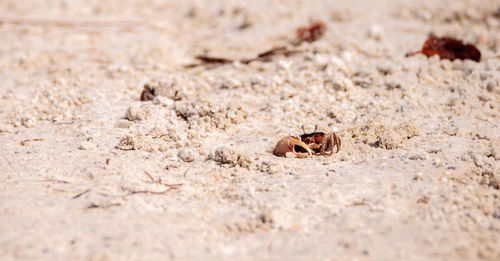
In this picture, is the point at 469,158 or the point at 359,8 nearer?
the point at 469,158

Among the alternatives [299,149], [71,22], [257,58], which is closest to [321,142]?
[299,149]

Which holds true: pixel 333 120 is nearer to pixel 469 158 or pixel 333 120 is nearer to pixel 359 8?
pixel 469 158

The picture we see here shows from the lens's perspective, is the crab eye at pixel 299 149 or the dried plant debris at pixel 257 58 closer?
the crab eye at pixel 299 149

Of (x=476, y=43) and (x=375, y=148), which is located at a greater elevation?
(x=476, y=43)

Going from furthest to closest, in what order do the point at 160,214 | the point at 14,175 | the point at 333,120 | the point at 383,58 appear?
the point at 383,58 < the point at 333,120 < the point at 14,175 < the point at 160,214

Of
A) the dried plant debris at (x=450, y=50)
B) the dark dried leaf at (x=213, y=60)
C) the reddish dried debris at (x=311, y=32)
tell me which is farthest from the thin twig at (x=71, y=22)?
the dried plant debris at (x=450, y=50)

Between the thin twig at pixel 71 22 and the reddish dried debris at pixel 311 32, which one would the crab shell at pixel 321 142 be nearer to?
the reddish dried debris at pixel 311 32

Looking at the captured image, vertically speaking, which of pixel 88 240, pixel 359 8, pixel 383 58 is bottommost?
pixel 88 240

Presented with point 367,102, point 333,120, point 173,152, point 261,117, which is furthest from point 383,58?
point 173,152
